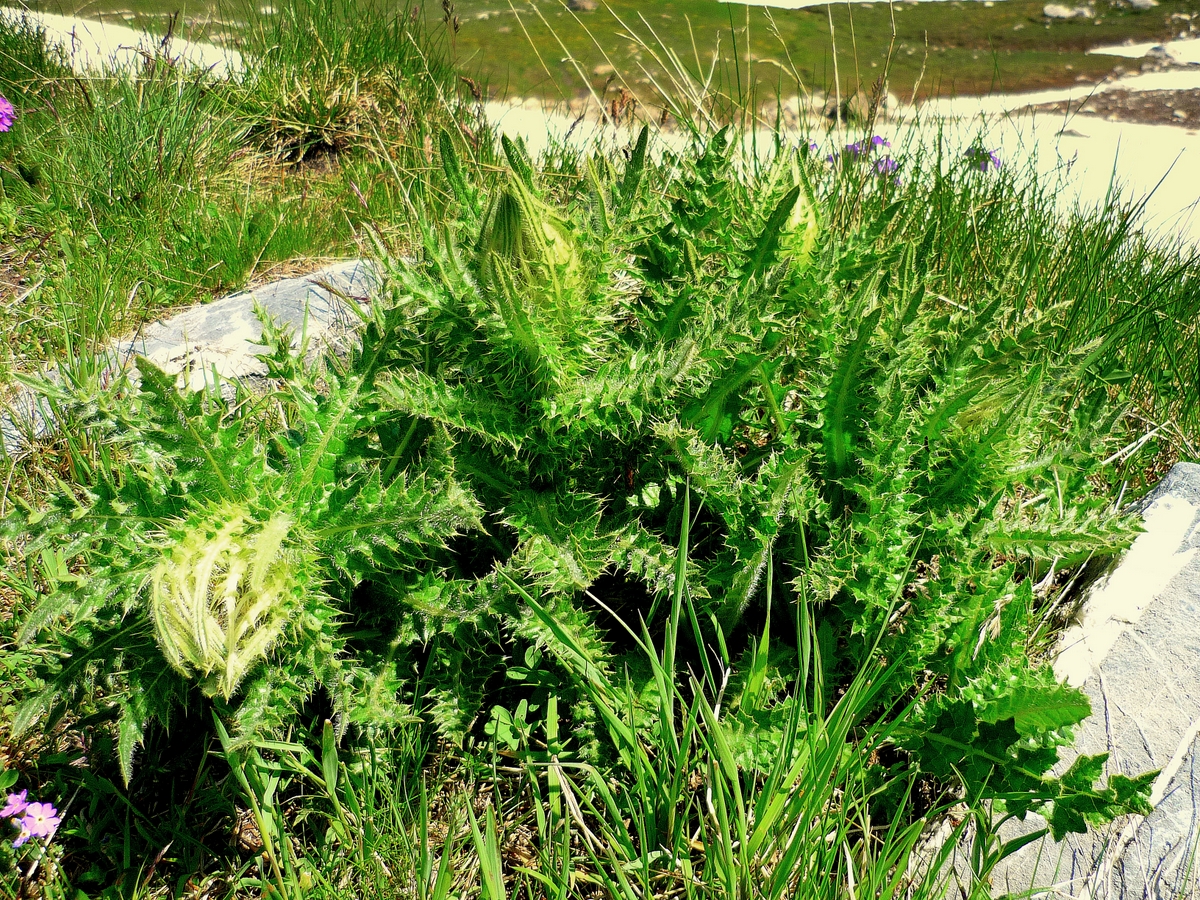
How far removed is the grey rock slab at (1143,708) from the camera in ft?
5.25

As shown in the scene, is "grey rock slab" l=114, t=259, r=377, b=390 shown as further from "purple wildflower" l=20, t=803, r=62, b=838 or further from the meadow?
"purple wildflower" l=20, t=803, r=62, b=838

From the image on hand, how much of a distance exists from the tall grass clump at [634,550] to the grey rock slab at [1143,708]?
0.14 metres

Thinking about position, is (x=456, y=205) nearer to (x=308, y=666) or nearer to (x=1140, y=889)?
(x=308, y=666)

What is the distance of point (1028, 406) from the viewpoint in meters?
1.72

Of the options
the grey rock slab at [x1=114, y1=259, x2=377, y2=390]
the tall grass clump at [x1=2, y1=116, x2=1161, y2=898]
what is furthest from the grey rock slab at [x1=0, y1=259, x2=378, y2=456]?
the tall grass clump at [x1=2, y1=116, x2=1161, y2=898]

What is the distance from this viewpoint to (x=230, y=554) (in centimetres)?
135

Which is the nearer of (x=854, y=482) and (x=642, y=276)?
(x=854, y=482)

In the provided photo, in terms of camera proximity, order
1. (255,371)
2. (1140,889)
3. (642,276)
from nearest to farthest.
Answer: (1140,889) → (642,276) → (255,371)

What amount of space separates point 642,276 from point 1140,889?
1453 millimetres

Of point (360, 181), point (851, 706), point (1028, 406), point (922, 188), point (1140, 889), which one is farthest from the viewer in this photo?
point (360, 181)

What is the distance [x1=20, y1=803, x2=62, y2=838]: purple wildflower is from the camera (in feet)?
5.04

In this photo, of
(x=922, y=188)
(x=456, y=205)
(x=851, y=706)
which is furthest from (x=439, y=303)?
(x=922, y=188)

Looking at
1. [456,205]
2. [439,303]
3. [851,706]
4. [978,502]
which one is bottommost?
[851,706]

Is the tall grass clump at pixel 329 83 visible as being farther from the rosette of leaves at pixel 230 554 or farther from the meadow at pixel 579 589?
the rosette of leaves at pixel 230 554
